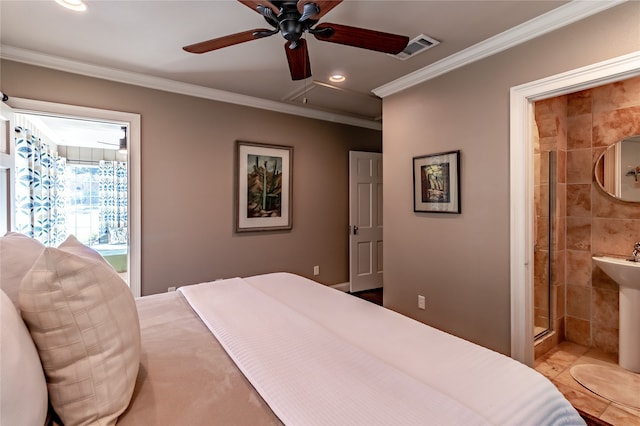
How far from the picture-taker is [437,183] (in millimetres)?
2754

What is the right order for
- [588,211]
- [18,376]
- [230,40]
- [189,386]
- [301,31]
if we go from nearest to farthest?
[18,376] < [189,386] < [301,31] < [230,40] < [588,211]

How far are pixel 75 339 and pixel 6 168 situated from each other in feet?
7.97

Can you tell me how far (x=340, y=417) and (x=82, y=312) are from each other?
0.73 metres

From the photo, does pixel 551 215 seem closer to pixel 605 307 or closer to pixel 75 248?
pixel 605 307

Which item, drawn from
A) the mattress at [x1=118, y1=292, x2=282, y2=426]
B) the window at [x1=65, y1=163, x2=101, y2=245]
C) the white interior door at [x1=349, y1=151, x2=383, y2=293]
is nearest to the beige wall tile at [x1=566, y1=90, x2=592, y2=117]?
the white interior door at [x1=349, y1=151, x2=383, y2=293]

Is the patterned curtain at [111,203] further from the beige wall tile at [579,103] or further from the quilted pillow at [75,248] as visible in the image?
the beige wall tile at [579,103]

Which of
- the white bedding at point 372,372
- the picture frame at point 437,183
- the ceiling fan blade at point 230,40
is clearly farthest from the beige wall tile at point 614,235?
the ceiling fan blade at point 230,40

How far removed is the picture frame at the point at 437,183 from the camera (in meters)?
2.61

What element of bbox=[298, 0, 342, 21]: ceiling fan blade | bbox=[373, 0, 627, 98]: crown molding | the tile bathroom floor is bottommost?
the tile bathroom floor

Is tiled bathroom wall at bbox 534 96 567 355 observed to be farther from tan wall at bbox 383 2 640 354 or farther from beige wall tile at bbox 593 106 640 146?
tan wall at bbox 383 2 640 354

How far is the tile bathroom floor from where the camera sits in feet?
6.07

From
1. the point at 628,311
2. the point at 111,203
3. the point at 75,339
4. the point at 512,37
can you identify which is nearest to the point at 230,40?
the point at 75,339

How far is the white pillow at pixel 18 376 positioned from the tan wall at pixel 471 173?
259 centimetres

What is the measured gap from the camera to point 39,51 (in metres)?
2.45
